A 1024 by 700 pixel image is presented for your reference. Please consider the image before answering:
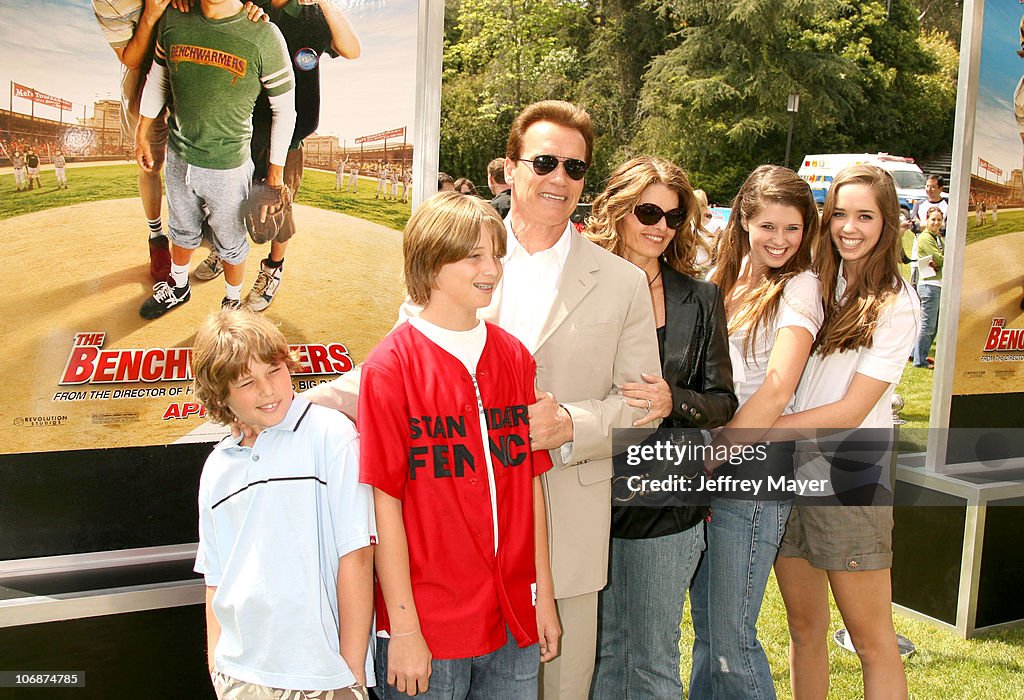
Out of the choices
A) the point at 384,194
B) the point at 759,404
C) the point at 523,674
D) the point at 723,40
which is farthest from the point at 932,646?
the point at 723,40

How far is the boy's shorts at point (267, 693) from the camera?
1741 mm

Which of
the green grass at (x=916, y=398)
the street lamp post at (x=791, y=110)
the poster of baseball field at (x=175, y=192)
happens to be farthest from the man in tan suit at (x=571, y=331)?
the street lamp post at (x=791, y=110)

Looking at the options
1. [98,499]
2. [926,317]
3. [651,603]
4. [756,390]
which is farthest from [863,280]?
[926,317]

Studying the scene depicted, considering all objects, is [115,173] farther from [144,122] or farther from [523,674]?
[523,674]

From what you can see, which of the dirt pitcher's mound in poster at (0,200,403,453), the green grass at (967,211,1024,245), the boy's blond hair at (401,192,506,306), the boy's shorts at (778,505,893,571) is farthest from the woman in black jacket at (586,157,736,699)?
the green grass at (967,211,1024,245)

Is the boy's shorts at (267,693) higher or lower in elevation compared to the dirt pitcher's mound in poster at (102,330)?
lower

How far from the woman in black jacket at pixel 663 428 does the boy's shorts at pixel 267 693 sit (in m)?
0.87

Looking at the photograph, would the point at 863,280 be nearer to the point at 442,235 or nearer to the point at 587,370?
the point at 587,370

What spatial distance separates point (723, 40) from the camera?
848 inches

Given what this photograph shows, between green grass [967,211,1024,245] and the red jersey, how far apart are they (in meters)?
3.23

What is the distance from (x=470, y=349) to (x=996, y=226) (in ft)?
11.4

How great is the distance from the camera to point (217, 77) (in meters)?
2.38

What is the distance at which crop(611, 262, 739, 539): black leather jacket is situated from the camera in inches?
92.5

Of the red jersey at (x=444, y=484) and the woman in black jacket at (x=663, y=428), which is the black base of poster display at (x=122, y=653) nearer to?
the red jersey at (x=444, y=484)
